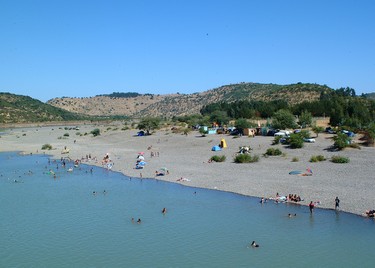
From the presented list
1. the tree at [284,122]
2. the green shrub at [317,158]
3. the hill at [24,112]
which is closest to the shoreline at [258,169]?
the green shrub at [317,158]

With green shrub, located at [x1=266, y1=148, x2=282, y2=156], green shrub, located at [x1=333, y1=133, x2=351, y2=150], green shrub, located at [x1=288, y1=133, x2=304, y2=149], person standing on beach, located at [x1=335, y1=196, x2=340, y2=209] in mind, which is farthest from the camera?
green shrub, located at [x1=288, y1=133, x2=304, y2=149]

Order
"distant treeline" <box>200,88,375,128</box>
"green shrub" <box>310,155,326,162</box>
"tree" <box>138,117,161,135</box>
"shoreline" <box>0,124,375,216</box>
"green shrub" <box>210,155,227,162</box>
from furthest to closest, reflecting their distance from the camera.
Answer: "tree" <box>138,117,161,135</box>
"distant treeline" <box>200,88,375,128</box>
"green shrub" <box>210,155,227,162</box>
"green shrub" <box>310,155,326,162</box>
"shoreline" <box>0,124,375,216</box>

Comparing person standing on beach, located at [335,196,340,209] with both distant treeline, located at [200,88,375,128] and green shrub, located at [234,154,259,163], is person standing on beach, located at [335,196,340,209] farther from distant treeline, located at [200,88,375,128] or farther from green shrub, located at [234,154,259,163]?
Answer: distant treeline, located at [200,88,375,128]

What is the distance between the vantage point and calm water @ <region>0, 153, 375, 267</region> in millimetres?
21953

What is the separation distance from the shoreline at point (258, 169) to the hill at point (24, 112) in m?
99.1

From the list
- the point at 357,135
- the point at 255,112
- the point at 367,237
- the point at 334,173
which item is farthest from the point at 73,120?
the point at 367,237

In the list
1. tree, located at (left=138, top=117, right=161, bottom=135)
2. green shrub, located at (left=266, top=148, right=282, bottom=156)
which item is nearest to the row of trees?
tree, located at (left=138, top=117, right=161, bottom=135)

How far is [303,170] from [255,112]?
5317cm

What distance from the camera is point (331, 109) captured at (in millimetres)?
78688

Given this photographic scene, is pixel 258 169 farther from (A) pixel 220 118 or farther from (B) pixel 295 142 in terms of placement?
(A) pixel 220 118

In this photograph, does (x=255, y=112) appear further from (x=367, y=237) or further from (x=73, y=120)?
(x=73, y=120)

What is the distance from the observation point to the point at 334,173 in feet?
127

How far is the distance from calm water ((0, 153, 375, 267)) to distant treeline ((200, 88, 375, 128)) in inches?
1562

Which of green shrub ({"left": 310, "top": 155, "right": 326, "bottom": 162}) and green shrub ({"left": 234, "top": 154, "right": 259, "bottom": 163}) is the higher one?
green shrub ({"left": 310, "top": 155, "right": 326, "bottom": 162})
